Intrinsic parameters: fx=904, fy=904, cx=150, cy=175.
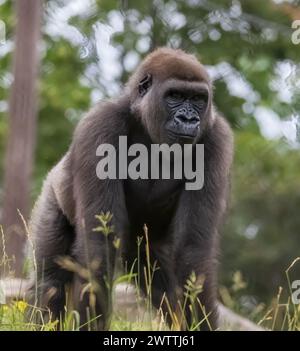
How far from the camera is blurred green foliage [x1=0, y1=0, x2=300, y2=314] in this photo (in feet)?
45.8

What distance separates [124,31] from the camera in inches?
582

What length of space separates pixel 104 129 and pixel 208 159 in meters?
0.65

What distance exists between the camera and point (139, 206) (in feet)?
18.8

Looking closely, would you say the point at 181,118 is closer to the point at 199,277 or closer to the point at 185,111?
the point at 185,111

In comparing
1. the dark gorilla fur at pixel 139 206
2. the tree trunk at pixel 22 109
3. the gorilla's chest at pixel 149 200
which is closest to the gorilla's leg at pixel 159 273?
the dark gorilla fur at pixel 139 206

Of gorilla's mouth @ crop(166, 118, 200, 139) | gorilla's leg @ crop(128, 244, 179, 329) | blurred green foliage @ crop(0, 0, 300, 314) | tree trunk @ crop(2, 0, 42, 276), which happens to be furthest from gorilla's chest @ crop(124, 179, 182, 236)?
blurred green foliage @ crop(0, 0, 300, 314)

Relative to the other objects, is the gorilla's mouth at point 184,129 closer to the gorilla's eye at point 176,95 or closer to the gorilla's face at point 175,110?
the gorilla's face at point 175,110

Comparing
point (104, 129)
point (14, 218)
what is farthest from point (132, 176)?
point (14, 218)

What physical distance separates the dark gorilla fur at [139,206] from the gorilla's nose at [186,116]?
44 mm

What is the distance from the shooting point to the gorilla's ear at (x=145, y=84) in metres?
5.65

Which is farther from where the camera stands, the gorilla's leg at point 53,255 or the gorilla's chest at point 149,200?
the gorilla's leg at point 53,255

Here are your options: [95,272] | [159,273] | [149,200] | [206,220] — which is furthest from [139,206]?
[95,272]

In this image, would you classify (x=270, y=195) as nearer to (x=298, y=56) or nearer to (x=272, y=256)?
(x=272, y=256)

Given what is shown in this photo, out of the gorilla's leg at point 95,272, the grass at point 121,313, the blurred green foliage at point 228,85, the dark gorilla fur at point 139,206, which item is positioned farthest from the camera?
the blurred green foliage at point 228,85
